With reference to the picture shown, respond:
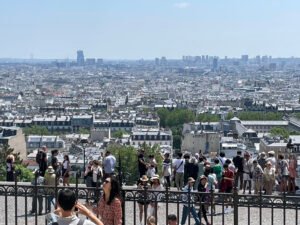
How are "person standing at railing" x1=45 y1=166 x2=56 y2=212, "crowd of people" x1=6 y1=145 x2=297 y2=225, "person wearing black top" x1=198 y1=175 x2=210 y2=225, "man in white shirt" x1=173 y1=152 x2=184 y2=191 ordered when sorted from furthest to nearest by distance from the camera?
"man in white shirt" x1=173 y1=152 x2=184 y2=191 < "crowd of people" x1=6 y1=145 x2=297 y2=225 < "person standing at railing" x1=45 y1=166 x2=56 y2=212 < "person wearing black top" x1=198 y1=175 x2=210 y2=225

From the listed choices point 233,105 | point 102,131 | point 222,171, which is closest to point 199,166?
point 222,171

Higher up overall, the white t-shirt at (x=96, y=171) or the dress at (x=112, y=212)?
the dress at (x=112, y=212)

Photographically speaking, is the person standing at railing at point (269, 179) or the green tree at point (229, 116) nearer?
the person standing at railing at point (269, 179)

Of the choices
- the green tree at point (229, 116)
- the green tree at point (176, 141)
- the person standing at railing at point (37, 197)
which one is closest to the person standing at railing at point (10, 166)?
the person standing at railing at point (37, 197)

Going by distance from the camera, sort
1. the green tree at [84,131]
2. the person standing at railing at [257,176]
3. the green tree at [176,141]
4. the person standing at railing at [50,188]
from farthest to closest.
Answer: the green tree at [84,131] → the green tree at [176,141] → the person standing at railing at [257,176] → the person standing at railing at [50,188]

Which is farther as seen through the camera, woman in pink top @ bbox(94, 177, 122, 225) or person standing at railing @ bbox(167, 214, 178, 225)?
person standing at railing @ bbox(167, 214, 178, 225)

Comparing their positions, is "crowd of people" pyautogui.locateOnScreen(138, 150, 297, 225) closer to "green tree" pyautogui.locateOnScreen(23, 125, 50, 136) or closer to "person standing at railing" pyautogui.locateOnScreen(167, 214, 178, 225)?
"person standing at railing" pyautogui.locateOnScreen(167, 214, 178, 225)

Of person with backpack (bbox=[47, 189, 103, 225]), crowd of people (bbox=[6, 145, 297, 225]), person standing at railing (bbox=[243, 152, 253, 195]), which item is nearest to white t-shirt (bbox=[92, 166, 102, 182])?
crowd of people (bbox=[6, 145, 297, 225])

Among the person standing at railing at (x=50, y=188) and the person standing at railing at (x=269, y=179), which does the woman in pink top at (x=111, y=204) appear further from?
the person standing at railing at (x=269, y=179)
